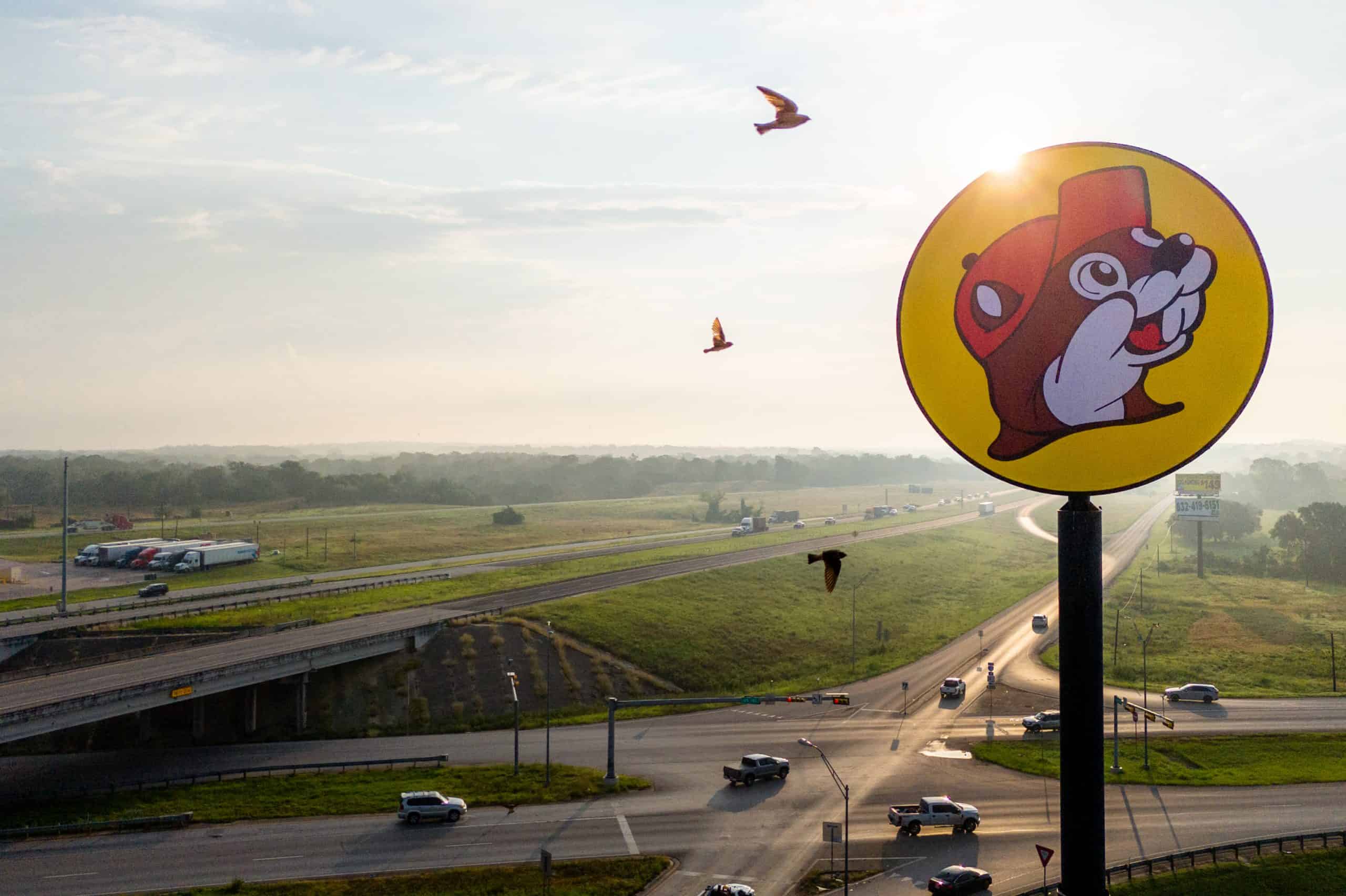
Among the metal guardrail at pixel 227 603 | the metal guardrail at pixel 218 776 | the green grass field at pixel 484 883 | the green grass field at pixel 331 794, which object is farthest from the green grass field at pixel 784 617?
the green grass field at pixel 484 883

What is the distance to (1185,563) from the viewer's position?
14600 centimetres

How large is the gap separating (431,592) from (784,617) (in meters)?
35.7

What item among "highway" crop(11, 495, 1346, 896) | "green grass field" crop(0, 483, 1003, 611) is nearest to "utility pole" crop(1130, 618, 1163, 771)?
"highway" crop(11, 495, 1346, 896)

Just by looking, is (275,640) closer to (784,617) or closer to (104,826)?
(104,826)

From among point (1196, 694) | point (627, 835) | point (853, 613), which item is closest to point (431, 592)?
point (853, 613)

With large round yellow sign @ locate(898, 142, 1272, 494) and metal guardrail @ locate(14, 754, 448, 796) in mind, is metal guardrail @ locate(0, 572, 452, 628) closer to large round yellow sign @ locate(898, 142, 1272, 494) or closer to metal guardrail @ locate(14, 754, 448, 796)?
metal guardrail @ locate(14, 754, 448, 796)

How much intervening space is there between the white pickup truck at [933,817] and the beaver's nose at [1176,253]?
1369 inches

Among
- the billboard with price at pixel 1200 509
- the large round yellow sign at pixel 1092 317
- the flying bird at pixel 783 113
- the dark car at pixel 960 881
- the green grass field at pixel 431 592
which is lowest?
the dark car at pixel 960 881

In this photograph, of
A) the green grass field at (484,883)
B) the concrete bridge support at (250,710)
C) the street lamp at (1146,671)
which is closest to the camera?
the green grass field at (484,883)

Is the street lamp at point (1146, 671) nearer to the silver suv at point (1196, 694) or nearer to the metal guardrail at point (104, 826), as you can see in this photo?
the silver suv at point (1196, 694)

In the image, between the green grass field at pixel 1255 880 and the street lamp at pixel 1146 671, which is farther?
the street lamp at pixel 1146 671

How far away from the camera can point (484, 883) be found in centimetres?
3666

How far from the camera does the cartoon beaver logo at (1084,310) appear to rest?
1434 centimetres

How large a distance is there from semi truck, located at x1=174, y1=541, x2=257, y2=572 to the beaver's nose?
10943cm
